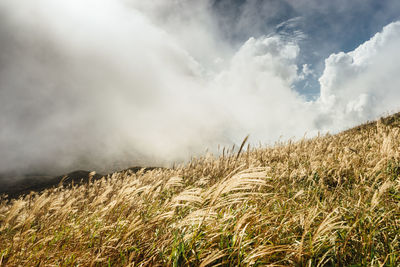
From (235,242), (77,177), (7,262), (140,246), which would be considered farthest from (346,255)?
(77,177)

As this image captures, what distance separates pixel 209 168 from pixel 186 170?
3.41 ft

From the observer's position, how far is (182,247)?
62.9 inches

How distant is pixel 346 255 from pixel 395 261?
0.32 meters

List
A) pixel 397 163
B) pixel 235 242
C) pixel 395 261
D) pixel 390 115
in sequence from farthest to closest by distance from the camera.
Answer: pixel 390 115
pixel 397 163
pixel 235 242
pixel 395 261

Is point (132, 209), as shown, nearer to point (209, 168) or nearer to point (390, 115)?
point (209, 168)

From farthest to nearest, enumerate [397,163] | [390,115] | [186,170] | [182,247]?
[390,115], [186,170], [397,163], [182,247]

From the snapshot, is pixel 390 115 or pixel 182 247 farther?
pixel 390 115

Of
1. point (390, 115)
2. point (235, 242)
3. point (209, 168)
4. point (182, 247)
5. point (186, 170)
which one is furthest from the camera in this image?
point (390, 115)

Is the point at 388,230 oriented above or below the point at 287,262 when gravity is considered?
above

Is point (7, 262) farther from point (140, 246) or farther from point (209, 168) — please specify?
point (209, 168)

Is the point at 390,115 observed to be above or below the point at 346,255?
above

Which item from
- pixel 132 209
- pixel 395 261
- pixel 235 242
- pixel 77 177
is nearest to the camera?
pixel 395 261

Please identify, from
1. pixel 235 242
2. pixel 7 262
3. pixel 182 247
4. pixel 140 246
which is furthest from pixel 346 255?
pixel 7 262

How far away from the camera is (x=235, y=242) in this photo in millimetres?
1704
